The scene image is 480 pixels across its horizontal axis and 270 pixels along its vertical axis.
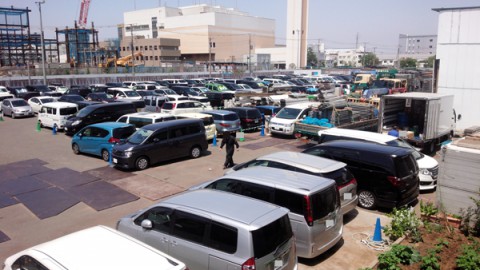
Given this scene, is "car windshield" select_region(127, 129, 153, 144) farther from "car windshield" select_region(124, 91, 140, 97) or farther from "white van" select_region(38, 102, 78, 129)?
"car windshield" select_region(124, 91, 140, 97)

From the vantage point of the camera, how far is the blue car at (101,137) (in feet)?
52.0

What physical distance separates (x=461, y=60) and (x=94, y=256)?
864 inches

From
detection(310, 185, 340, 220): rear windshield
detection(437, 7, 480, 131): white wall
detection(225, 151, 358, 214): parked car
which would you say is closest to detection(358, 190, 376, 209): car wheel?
detection(225, 151, 358, 214): parked car

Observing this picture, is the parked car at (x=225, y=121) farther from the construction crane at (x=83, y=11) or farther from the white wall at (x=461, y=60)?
the construction crane at (x=83, y=11)

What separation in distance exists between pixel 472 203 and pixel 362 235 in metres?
2.49

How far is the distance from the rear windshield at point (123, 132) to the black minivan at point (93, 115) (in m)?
6.10

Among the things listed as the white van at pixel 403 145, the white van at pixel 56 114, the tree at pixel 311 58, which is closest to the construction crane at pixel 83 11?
the tree at pixel 311 58

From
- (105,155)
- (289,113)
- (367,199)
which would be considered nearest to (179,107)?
(289,113)

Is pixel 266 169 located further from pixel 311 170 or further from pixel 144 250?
pixel 144 250

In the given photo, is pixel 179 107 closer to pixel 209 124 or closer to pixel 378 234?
pixel 209 124

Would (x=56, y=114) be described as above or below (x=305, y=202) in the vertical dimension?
below

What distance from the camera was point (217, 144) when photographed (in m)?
19.6

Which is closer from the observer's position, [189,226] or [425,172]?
[189,226]

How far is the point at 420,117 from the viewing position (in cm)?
1825
